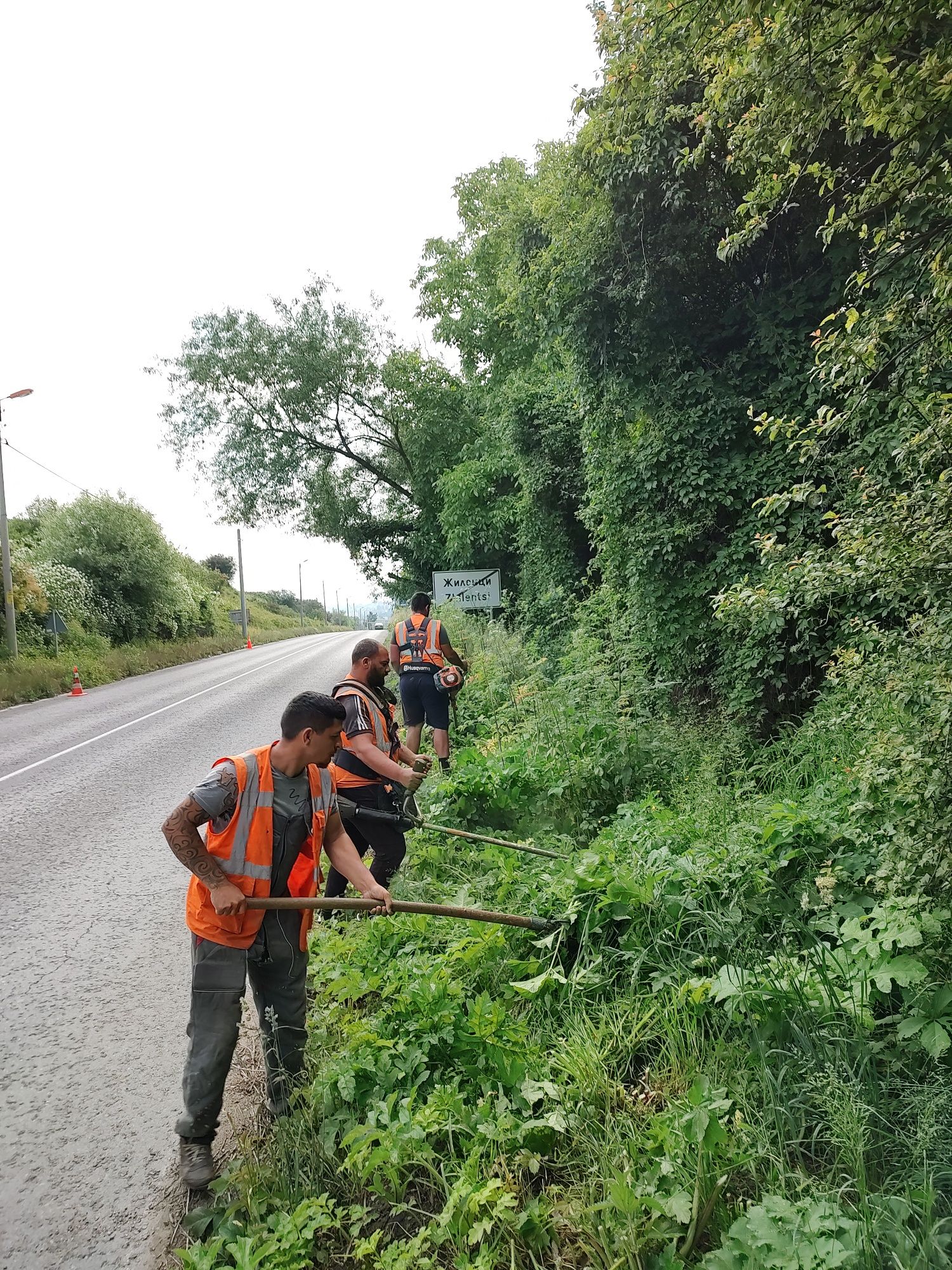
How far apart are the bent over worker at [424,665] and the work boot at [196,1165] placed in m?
4.86

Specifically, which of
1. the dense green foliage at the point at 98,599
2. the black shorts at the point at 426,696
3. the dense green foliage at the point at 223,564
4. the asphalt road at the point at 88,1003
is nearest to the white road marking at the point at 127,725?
the asphalt road at the point at 88,1003

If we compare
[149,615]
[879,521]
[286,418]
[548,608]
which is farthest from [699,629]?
[149,615]

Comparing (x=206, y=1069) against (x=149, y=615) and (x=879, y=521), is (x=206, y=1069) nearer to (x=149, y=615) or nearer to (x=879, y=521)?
(x=879, y=521)

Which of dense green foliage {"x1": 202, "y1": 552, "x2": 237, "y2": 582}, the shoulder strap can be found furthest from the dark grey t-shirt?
dense green foliage {"x1": 202, "y1": 552, "x2": 237, "y2": 582}

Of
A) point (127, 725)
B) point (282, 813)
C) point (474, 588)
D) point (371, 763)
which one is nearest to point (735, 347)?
point (371, 763)

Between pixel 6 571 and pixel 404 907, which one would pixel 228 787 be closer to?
pixel 404 907

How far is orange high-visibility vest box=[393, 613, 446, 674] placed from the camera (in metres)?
7.62

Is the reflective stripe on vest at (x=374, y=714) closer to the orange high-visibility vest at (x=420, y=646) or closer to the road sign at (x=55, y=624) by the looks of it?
the orange high-visibility vest at (x=420, y=646)

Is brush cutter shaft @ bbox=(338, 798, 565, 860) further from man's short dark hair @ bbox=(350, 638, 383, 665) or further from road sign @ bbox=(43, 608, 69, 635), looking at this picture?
road sign @ bbox=(43, 608, 69, 635)

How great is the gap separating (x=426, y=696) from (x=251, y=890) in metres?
4.89

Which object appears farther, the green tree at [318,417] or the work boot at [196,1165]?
the green tree at [318,417]

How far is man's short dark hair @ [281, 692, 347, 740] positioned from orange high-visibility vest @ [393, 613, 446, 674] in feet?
15.4

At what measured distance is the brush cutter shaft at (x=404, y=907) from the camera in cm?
276

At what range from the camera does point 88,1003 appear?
4.02 metres
